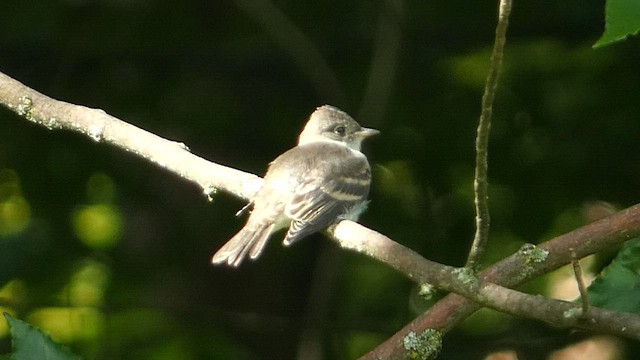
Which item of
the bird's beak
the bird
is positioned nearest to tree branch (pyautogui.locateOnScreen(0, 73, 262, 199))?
the bird

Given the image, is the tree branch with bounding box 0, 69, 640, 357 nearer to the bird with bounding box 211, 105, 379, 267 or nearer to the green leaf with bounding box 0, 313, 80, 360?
the bird with bounding box 211, 105, 379, 267

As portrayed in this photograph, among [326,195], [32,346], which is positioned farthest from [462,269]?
[326,195]

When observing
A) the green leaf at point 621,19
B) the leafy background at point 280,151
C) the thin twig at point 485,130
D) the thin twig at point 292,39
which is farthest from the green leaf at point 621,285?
the thin twig at point 292,39

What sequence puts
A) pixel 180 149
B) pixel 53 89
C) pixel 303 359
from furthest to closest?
pixel 53 89 → pixel 303 359 → pixel 180 149

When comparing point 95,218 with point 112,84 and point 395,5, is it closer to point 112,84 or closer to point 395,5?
point 112,84

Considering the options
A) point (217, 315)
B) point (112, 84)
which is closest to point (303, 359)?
point (217, 315)

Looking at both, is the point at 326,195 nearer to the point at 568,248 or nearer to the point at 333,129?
the point at 333,129
